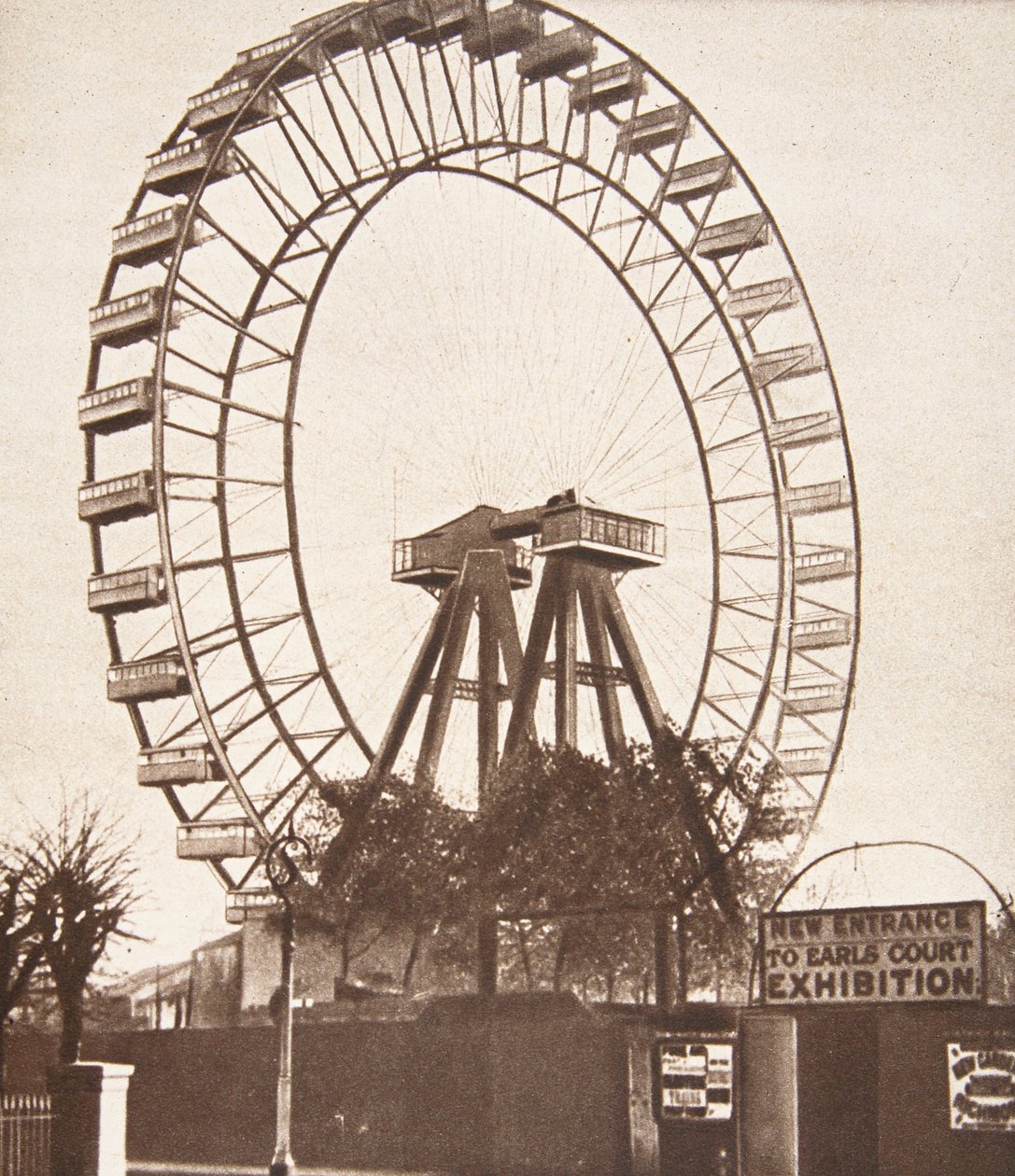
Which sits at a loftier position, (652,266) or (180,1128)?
(652,266)

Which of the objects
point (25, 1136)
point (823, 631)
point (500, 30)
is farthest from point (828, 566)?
point (25, 1136)

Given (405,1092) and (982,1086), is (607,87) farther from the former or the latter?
(982,1086)

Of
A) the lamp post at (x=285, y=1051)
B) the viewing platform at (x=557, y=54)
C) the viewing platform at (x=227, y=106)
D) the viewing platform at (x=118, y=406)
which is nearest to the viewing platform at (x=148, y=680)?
the viewing platform at (x=118, y=406)

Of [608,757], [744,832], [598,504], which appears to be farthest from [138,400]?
[744,832]

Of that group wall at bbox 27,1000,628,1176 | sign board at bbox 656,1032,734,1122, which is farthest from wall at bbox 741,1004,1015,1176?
wall at bbox 27,1000,628,1176

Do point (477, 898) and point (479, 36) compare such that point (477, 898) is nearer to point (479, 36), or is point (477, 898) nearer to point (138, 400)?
point (138, 400)

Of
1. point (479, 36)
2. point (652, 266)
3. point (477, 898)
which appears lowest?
point (477, 898)
